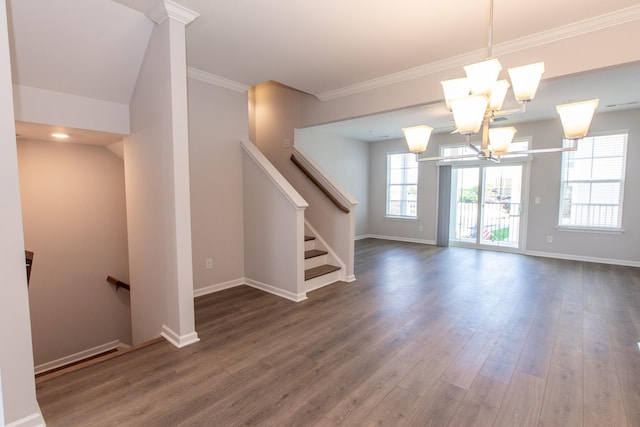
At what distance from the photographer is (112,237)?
4.00m

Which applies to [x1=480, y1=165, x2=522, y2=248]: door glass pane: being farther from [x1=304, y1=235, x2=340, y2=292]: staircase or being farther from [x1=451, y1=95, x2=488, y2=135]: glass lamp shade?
[x1=451, y1=95, x2=488, y2=135]: glass lamp shade

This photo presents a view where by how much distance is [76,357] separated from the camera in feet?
12.5

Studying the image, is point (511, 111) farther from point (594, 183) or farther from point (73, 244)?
point (594, 183)

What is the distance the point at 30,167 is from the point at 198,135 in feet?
6.04

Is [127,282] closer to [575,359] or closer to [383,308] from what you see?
[383,308]

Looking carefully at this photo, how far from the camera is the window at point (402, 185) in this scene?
294 inches

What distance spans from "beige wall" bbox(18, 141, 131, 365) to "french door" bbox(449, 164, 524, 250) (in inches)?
259

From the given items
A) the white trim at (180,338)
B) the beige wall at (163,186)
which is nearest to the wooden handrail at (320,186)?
the beige wall at (163,186)

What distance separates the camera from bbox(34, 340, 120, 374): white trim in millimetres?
3599

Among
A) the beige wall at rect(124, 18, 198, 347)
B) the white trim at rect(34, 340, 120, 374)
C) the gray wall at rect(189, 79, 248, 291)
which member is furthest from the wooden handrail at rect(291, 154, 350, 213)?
the white trim at rect(34, 340, 120, 374)

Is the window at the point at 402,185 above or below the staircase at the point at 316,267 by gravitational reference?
above

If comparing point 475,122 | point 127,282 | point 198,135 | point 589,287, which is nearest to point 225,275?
point 127,282

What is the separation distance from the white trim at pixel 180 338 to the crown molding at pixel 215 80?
2.82m

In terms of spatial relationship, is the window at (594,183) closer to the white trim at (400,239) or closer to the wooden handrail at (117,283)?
the white trim at (400,239)
